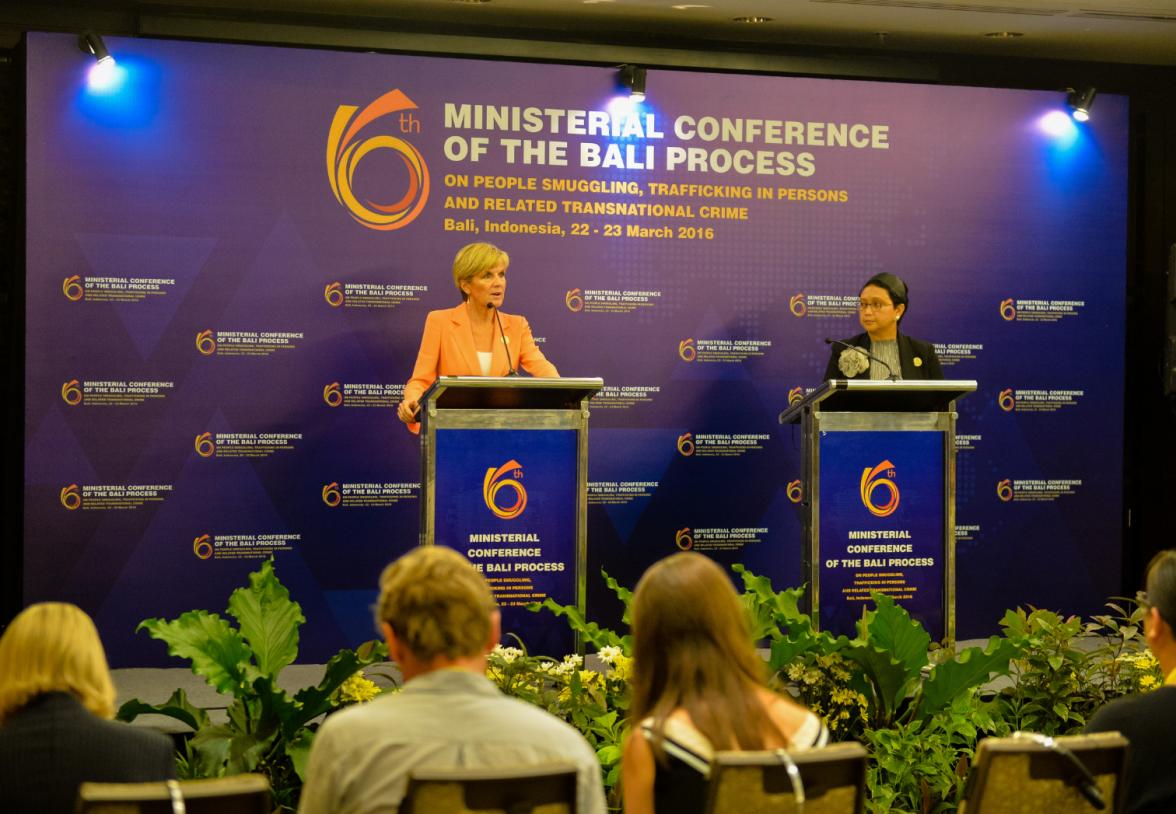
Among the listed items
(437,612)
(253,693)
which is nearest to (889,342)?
(253,693)

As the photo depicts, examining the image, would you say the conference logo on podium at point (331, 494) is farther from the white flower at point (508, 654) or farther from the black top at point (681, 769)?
the black top at point (681, 769)

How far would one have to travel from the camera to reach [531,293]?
7055 millimetres

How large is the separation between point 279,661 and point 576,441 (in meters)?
1.33

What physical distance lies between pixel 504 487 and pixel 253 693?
117 centimetres

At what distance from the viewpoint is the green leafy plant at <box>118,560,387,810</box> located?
3861 mm

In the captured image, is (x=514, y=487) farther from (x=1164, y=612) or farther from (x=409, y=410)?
(x=1164, y=612)

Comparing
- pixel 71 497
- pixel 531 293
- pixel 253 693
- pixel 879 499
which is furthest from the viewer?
pixel 531 293

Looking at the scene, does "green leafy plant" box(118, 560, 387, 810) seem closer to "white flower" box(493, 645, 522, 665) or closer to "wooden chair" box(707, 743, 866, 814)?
"white flower" box(493, 645, 522, 665)

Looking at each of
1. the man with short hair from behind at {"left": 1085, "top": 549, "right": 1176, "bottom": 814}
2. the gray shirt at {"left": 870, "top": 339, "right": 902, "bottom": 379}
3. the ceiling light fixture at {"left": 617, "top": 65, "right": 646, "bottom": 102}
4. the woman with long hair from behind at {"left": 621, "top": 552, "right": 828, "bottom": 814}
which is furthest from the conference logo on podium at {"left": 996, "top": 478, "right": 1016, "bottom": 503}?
the woman with long hair from behind at {"left": 621, "top": 552, "right": 828, "bottom": 814}

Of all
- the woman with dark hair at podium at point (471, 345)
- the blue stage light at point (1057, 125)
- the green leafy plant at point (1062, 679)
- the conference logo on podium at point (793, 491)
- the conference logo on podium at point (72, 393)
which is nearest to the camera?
the green leafy plant at point (1062, 679)

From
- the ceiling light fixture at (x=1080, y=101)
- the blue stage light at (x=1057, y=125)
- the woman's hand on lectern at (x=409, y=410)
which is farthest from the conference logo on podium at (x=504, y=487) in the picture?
the ceiling light fixture at (x=1080, y=101)

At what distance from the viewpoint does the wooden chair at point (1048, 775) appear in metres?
2.58

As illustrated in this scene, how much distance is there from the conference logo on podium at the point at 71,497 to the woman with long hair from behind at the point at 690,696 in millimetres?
4534

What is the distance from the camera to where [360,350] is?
6.84m
